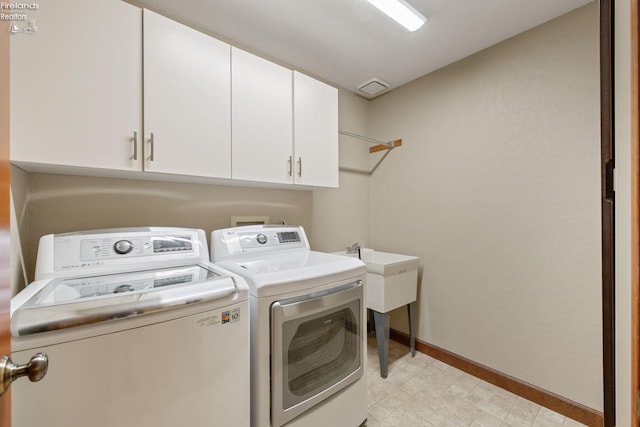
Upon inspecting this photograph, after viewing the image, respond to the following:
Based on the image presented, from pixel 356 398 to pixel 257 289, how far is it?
0.95 metres

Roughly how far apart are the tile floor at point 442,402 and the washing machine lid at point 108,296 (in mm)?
1387

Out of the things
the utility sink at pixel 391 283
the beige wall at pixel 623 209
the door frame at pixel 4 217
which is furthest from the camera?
the utility sink at pixel 391 283

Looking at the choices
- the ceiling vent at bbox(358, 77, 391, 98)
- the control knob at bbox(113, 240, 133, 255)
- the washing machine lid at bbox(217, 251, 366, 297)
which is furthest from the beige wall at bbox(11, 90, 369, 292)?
the washing machine lid at bbox(217, 251, 366, 297)

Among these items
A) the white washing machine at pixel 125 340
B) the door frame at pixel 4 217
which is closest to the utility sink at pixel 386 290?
the white washing machine at pixel 125 340

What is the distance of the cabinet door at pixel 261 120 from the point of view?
1.54 m

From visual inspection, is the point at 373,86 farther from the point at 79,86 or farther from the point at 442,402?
the point at 442,402

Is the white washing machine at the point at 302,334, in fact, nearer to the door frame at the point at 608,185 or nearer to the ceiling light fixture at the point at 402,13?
the door frame at the point at 608,185

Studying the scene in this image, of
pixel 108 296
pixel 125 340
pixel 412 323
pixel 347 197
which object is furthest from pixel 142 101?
pixel 412 323

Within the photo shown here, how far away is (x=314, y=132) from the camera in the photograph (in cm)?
192

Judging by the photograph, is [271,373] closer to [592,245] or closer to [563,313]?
[563,313]

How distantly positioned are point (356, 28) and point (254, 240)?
5.28 ft

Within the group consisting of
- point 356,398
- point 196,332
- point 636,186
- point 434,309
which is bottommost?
point 356,398

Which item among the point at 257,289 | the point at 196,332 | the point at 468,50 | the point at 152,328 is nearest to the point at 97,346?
the point at 152,328

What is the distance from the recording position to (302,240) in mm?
1969
